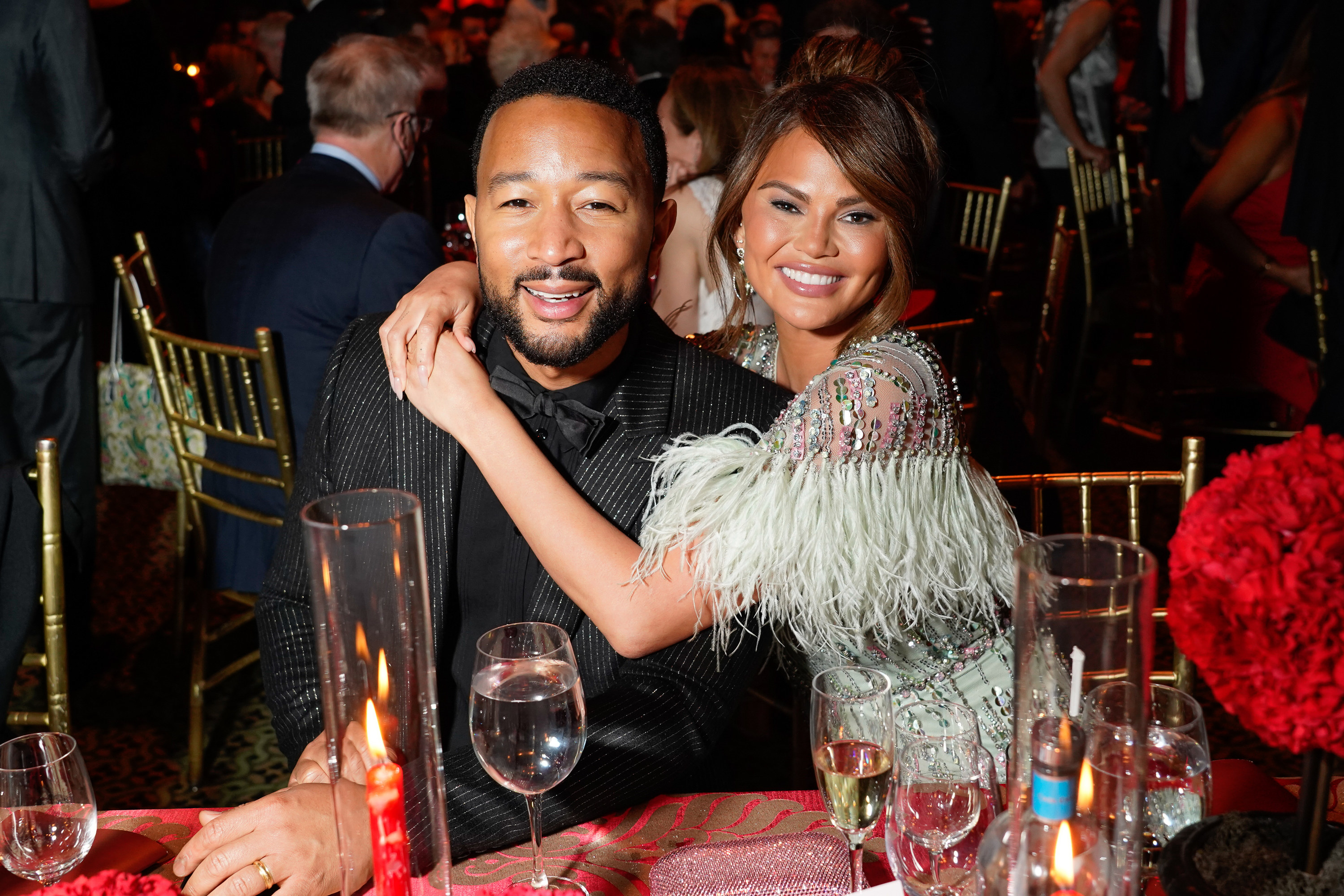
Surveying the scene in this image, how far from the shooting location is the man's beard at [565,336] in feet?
5.38

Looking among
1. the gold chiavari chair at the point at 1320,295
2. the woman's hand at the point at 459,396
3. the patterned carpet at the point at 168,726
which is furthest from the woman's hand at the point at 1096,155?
the woman's hand at the point at 459,396

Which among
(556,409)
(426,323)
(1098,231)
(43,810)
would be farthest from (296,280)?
(1098,231)

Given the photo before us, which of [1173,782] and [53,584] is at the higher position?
[53,584]

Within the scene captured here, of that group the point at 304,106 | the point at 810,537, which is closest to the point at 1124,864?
the point at 810,537

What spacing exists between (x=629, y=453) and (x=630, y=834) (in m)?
0.59

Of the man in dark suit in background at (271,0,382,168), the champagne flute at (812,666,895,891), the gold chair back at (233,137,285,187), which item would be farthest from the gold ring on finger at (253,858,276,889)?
the gold chair back at (233,137,285,187)

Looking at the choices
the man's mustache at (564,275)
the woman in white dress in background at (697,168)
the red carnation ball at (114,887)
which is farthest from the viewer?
the woman in white dress in background at (697,168)

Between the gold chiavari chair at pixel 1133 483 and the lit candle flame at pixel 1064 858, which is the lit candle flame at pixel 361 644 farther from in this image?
the gold chiavari chair at pixel 1133 483

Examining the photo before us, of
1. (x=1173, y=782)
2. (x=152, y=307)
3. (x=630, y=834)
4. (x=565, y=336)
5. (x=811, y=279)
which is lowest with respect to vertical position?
(x=630, y=834)

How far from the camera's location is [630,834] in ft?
4.20

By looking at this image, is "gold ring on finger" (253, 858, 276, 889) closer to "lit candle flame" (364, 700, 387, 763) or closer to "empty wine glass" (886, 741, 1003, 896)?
"lit candle flame" (364, 700, 387, 763)

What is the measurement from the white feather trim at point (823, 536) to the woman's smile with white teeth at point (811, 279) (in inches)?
16.3

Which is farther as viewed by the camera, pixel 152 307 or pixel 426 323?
pixel 152 307

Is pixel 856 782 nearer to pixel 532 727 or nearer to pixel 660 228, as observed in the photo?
pixel 532 727
